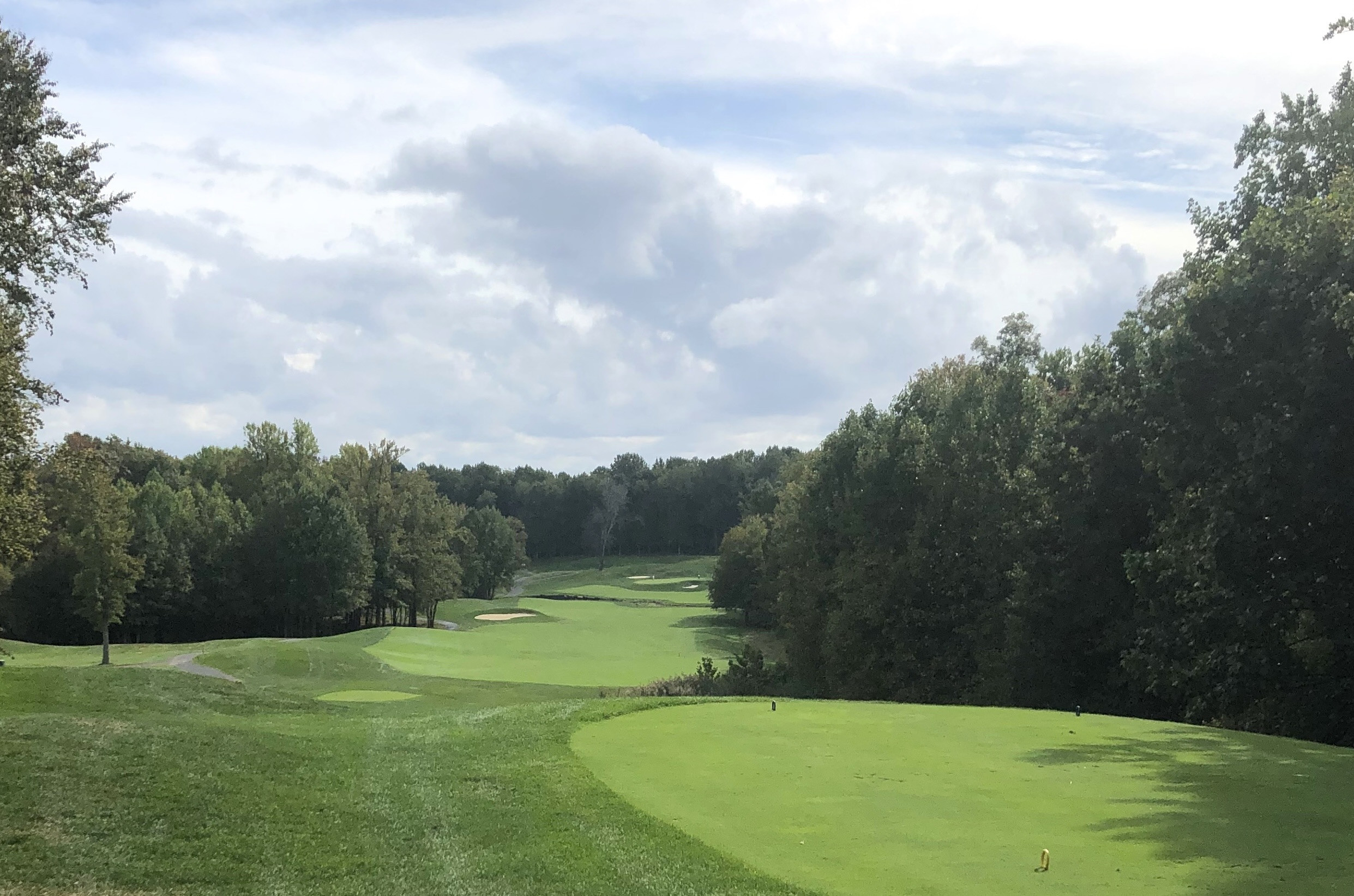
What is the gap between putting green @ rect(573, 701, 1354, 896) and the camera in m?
6.56

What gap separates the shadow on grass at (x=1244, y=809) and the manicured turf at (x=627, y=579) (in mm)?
68684

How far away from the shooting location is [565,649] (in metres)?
45.3

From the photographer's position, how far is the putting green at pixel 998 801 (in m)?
6.56

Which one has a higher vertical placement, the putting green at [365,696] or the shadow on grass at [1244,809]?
the shadow on grass at [1244,809]

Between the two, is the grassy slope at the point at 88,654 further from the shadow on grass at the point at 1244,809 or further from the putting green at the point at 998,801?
the shadow on grass at the point at 1244,809

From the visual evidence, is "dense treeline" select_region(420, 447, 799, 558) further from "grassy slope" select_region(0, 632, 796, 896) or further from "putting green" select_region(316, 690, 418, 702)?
"grassy slope" select_region(0, 632, 796, 896)

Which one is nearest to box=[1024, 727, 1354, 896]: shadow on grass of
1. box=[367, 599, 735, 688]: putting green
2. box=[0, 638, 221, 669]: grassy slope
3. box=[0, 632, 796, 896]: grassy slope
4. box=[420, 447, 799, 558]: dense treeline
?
box=[0, 632, 796, 896]: grassy slope

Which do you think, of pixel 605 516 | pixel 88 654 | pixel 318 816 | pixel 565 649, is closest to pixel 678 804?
pixel 318 816

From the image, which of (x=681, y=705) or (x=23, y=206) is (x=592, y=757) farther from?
(x=23, y=206)

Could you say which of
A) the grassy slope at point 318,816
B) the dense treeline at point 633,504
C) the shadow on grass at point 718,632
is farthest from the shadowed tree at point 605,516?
the grassy slope at point 318,816

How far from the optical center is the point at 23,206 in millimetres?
13234

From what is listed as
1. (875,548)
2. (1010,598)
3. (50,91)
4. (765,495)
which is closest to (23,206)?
(50,91)

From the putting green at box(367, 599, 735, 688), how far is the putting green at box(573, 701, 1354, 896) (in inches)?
912

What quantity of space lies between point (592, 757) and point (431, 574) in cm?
5057
